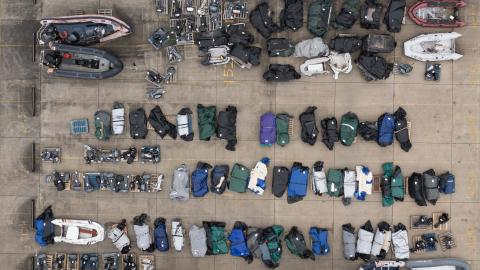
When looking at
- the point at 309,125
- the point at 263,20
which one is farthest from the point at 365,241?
the point at 263,20

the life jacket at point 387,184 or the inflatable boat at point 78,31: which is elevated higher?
the inflatable boat at point 78,31

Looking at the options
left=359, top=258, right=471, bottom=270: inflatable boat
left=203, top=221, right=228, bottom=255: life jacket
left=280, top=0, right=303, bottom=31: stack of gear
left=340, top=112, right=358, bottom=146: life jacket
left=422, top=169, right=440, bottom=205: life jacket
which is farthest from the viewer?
left=203, top=221, right=228, bottom=255: life jacket

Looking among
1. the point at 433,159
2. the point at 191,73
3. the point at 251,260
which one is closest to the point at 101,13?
the point at 191,73

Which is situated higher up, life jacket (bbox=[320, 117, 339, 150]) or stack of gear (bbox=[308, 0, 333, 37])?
stack of gear (bbox=[308, 0, 333, 37])

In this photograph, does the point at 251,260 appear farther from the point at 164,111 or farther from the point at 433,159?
the point at 433,159

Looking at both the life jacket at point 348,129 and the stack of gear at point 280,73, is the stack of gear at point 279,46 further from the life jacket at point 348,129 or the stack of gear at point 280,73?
the life jacket at point 348,129

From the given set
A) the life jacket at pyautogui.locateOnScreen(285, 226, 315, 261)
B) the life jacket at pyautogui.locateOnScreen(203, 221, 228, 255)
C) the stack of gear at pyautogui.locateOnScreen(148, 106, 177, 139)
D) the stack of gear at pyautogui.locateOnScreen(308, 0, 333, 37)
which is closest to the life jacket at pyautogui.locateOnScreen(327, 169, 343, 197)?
the life jacket at pyautogui.locateOnScreen(285, 226, 315, 261)

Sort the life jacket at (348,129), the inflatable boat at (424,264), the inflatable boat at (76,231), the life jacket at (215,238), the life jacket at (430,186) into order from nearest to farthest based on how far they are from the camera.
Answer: the life jacket at (348,129), the life jacket at (430,186), the inflatable boat at (424,264), the life jacket at (215,238), the inflatable boat at (76,231)

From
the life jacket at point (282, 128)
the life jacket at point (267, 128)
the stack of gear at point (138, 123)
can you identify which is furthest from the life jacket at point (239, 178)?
the stack of gear at point (138, 123)

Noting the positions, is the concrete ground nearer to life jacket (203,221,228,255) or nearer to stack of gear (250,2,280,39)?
life jacket (203,221,228,255)
